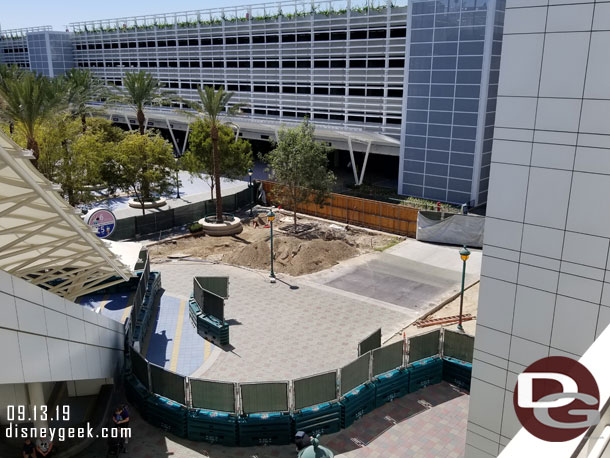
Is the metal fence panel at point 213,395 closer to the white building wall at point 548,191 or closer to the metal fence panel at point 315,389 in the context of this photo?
the metal fence panel at point 315,389

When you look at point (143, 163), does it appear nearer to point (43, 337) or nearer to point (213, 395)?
point (213, 395)

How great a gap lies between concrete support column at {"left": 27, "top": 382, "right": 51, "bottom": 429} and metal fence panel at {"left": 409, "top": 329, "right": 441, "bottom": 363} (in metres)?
10.5

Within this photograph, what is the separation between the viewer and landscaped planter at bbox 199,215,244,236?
3406 centimetres

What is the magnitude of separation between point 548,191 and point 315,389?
327 inches

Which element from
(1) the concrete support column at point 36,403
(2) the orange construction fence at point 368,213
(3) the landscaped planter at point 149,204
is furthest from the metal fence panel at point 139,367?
(3) the landscaped planter at point 149,204

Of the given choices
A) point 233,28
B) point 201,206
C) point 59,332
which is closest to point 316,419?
point 59,332

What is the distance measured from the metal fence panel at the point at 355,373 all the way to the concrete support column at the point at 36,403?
7.82 meters

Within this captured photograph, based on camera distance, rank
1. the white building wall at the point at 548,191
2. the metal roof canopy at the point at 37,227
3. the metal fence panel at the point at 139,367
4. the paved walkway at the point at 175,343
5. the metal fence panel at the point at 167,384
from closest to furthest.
→ the white building wall at the point at 548,191 < the metal roof canopy at the point at 37,227 < the metal fence panel at the point at 167,384 < the metal fence panel at the point at 139,367 < the paved walkway at the point at 175,343

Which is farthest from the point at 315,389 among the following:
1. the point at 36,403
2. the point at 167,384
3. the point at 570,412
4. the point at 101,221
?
the point at 101,221

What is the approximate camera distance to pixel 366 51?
43969mm

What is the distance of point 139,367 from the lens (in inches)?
630

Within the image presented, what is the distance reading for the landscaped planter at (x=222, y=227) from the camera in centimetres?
3406

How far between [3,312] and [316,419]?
870cm

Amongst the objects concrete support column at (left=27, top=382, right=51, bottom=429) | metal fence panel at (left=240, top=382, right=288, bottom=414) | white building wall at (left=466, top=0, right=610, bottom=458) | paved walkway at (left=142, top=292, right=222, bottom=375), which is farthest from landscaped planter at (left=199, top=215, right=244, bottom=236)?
white building wall at (left=466, top=0, right=610, bottom=458)
